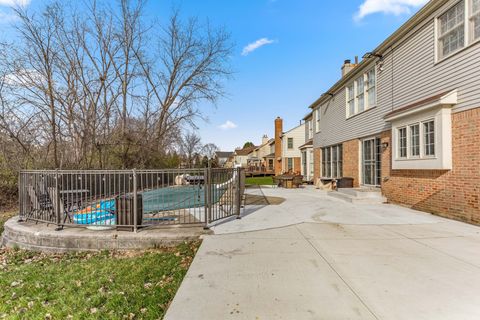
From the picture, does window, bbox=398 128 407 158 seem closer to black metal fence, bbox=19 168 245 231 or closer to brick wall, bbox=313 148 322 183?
black metal fence, bbox=19 168 245 231

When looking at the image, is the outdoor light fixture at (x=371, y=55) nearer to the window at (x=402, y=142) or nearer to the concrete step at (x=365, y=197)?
the window at (x=402, y=142)

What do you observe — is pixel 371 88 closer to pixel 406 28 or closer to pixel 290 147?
pixel 406 28

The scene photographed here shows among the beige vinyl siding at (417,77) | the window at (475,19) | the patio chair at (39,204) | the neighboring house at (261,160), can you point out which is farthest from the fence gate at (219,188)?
the neighboring house at (261,160)

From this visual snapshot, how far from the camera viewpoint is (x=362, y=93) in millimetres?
11586

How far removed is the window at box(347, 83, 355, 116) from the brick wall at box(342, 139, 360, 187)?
61.7 inches

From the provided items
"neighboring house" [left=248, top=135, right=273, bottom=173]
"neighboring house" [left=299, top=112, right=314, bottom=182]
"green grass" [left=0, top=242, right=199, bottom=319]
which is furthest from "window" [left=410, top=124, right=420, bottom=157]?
"neighboring house" [left=248, top=135, right=273, bottom=173]

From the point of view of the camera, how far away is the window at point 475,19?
6.05 m

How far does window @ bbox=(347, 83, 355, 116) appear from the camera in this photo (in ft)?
41.0

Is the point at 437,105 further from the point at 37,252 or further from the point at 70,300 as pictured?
the point at 37,252

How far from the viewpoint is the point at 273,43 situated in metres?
14.4

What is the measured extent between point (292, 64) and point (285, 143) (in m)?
16.0

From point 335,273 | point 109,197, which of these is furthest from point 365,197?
point 109,197

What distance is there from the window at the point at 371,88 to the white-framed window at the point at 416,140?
2.53 m

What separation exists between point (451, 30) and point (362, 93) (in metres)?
4.85
